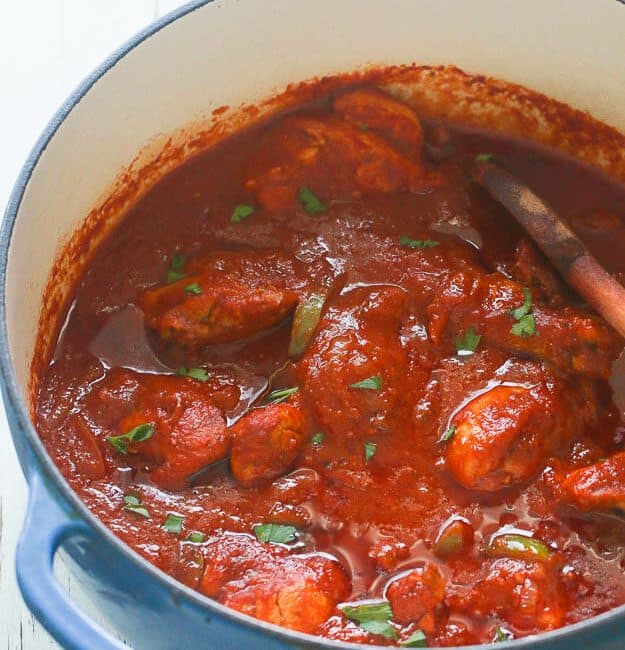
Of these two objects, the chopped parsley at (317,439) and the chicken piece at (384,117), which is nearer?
the chopped parsley at (317,439)

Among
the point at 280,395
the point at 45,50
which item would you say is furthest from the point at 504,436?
the point at 45,50

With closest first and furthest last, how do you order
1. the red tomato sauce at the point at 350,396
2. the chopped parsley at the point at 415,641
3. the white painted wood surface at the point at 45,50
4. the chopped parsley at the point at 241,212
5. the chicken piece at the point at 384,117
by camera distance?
the chopped parsley at the point at 415,641
the red tomato sauce at the point at 350,396
the chopped parsley at the point at 241,212
the chicken piece at the point at 384,117
the white painted wood surface at the point at 45,50

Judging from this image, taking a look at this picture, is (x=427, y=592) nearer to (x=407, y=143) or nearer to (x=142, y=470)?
(x=142, y=470)

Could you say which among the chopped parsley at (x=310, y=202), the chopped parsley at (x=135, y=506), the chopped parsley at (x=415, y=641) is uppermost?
the chopped parsley at (x=310, y=202)

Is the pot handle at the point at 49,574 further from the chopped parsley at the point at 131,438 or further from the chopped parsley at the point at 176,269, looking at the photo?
the chopped parsley at the point at 176,269

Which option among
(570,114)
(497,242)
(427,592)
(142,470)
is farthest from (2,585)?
(570,114)

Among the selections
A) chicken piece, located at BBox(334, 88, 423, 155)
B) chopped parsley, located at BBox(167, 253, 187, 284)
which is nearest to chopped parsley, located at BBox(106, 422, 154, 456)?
chopped parsley, located at BBox(167, 253, 187, 284)

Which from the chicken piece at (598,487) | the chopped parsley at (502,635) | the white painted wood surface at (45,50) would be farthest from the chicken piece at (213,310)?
the chopped parsley at (502,635)

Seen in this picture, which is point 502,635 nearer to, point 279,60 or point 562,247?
point 562,247

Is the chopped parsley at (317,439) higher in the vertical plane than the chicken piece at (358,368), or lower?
lower
